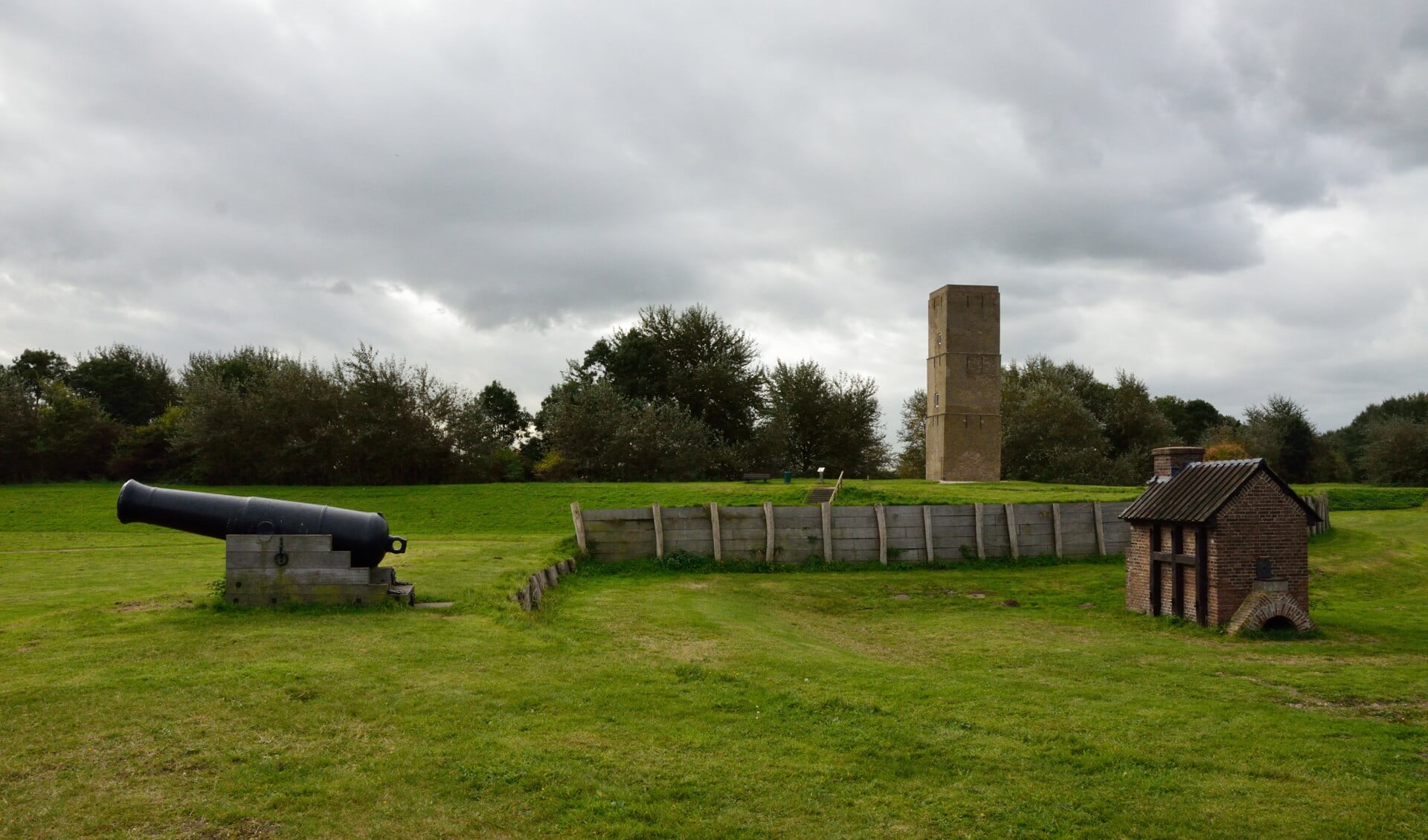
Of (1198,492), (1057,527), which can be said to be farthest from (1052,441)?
(1198,492)

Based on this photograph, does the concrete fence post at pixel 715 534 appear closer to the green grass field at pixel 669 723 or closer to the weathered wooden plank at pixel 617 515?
the weathered wooden plank at pixel 617 515

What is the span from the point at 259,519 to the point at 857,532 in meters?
14.8

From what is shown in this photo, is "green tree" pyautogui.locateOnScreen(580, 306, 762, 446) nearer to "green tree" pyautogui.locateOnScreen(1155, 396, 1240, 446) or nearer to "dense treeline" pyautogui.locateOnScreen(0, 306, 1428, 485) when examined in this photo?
"dense treeline" pyautogui.locateOnScreen(0, 306, 1428, 485)

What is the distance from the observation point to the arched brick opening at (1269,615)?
14.6 metres

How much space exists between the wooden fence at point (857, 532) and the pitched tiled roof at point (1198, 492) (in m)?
7.13

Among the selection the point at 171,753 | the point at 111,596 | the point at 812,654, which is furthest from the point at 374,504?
the point at 171,753

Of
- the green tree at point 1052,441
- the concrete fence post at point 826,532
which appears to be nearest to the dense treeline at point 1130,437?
the green tree at point 1052,441

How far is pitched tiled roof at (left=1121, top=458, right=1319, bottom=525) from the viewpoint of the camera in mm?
15164

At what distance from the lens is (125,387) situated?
204 ft

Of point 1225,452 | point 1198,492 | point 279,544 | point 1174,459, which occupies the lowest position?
point 279,544

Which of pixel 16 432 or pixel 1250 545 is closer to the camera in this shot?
pixel 1250 545

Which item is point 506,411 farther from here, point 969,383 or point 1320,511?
point 1320,511

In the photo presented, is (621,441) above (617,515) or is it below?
above

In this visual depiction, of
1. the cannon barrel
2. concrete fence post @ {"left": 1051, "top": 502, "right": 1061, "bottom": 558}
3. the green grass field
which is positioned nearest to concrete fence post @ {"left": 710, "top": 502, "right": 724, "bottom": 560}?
the green grass field
